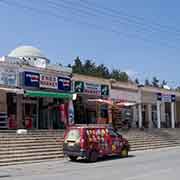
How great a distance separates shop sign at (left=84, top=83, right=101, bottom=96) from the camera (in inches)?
1347

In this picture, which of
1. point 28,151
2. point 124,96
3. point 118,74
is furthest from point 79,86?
point 118,74

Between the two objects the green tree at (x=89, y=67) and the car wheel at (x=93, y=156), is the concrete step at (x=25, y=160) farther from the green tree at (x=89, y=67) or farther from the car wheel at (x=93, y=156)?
the green tree at (x=89, y=67)

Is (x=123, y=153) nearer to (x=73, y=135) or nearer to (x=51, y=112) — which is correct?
(x=73, y=135)

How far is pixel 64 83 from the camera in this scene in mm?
31938

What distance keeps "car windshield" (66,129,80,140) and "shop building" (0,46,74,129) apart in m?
6.93

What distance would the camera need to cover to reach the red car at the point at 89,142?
21188 mm

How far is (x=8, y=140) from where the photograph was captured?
22.8 m

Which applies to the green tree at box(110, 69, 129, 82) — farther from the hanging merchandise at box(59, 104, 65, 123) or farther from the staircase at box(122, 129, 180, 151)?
the hanging merchandise at box(59, 104, 65, 123)

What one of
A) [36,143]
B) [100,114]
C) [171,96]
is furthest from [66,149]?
[171,96]

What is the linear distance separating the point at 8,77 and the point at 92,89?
8.99 metres

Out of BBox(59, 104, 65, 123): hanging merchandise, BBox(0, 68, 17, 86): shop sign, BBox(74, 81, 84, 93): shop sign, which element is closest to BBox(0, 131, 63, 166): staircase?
BBox(0, 68, 17, 86): shop sign

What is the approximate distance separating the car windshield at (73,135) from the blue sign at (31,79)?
7.89 metres

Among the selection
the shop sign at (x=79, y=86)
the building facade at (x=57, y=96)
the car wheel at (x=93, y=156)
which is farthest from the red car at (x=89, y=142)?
the shop sign at (x=79, y=86)

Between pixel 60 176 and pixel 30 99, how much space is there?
1764 centimetres
